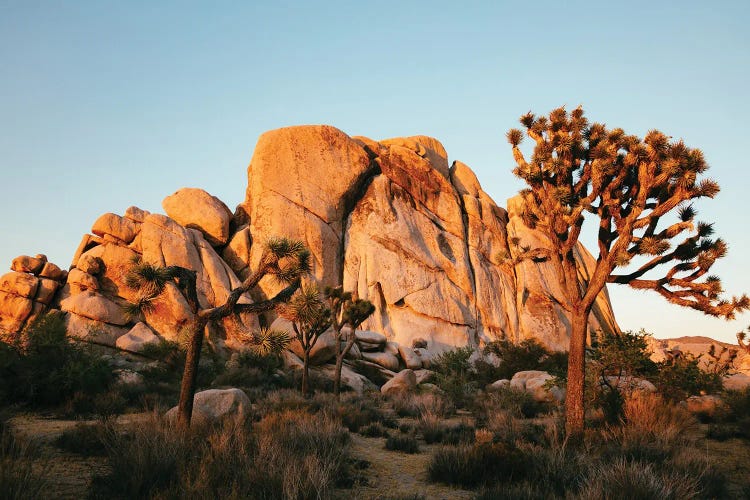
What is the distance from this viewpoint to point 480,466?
23.5ft

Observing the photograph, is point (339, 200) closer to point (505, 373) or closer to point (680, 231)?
point (505, 373)

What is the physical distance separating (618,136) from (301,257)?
887cm

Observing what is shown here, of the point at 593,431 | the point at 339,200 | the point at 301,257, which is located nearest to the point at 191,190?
the point at 339,200

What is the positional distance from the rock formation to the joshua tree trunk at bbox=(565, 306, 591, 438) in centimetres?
2253

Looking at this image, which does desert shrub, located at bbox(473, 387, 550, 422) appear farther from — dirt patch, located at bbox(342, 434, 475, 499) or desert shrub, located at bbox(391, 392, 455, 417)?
dirt patch, located at bbox(342, 434, 475, 499)

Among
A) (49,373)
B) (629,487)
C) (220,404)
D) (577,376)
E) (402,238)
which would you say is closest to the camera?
(629,487)

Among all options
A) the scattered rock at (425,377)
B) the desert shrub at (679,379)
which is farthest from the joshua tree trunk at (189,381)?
the scattered rock at (425,377)

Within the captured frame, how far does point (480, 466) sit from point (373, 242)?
36.8 metres

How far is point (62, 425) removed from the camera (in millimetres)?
10398

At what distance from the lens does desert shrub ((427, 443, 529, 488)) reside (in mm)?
6867

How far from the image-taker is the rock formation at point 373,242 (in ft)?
116

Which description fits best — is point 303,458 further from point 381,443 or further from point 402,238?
point 402,238

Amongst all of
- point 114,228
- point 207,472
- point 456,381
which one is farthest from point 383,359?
point 207,472

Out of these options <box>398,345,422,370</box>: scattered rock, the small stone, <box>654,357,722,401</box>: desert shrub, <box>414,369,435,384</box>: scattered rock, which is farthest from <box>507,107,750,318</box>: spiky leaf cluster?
the small stone
